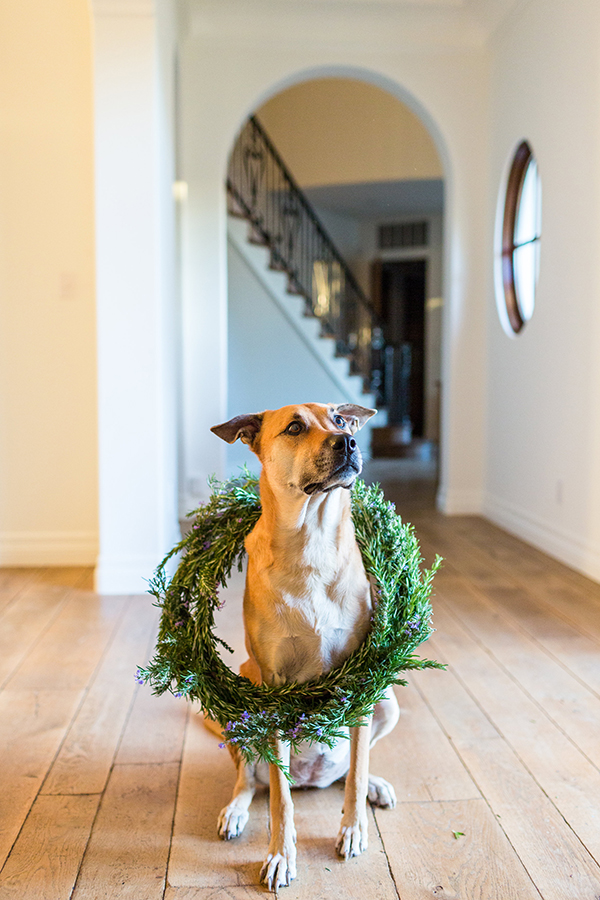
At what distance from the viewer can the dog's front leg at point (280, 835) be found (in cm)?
138

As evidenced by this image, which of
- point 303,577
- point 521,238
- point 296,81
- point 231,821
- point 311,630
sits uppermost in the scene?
point 296,81

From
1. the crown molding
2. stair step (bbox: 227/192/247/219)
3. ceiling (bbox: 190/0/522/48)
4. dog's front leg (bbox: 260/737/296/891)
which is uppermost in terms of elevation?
ceiling (bbox: 190/0/522/48)

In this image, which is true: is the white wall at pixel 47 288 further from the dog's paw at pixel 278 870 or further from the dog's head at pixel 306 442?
the dog's paw at pixel 278 870

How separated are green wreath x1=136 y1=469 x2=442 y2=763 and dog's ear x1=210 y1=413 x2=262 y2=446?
0.21m

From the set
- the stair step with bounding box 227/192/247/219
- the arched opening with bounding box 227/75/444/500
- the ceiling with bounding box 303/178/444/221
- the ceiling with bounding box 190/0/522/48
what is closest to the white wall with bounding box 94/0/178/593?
the ceiling with bounding box 190/0/522/48

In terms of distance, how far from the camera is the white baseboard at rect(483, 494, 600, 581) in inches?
147

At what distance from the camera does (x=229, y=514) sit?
1687mm

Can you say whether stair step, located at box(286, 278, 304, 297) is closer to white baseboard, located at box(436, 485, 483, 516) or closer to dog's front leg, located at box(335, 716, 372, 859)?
white baseboard, located at box(436, 485, 483, 516)

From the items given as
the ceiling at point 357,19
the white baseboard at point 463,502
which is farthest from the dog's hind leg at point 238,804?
the ceiling at point 357,19

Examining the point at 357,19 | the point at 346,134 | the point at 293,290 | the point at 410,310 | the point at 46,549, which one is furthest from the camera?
the point at 410,310

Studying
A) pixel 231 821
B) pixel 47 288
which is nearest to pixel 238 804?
pixel 231 821

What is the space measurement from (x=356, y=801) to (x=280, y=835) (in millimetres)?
163

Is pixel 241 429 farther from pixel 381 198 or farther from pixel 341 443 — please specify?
pixel 381 198

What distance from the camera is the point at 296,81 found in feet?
17.4
